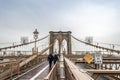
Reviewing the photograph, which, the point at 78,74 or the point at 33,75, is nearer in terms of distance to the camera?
the point at 78,74

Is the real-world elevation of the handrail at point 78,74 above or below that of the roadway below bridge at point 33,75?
above

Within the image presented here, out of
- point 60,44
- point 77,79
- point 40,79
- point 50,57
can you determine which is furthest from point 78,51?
point 77,79

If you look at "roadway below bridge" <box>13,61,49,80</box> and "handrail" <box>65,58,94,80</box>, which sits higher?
"handrail" <box>65,58,94,80</box>

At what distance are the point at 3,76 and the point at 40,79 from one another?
2.71 metres

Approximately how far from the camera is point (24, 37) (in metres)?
104

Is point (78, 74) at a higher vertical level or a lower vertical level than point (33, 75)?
higher

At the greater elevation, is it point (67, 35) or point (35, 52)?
point (67, 35)

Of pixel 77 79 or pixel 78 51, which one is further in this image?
pixel 78 51

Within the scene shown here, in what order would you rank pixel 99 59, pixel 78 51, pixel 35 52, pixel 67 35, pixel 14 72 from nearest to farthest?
pixel 14 72 < pixel 99 59 < pixel 35 52 < pixel 78 51 < pixel 67 35

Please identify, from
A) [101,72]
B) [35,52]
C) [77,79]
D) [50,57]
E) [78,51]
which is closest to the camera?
[77,79]

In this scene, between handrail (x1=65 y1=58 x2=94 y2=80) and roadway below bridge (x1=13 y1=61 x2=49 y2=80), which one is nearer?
handrail (x1=65 y1=58 x2=94 y2=80)

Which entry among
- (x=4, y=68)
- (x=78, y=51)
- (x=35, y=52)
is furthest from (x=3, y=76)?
(x=78, y=51)

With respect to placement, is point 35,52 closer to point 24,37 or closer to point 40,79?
point 40,79

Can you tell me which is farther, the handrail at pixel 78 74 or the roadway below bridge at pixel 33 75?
the roadway below bridge at pixel 33 75
